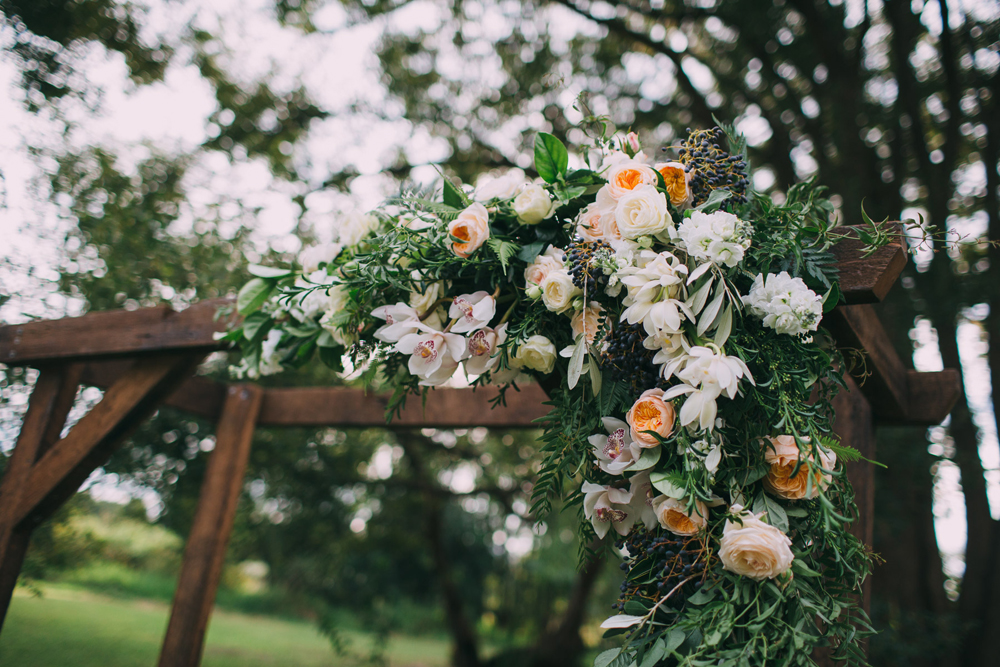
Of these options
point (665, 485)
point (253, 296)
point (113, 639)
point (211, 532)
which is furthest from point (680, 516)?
point (113, 639)

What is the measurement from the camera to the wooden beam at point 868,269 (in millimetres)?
1009

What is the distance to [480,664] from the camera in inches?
197

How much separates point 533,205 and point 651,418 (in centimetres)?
45

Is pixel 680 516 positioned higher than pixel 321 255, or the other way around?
pixel 321 255

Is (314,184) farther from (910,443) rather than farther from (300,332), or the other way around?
(910,443)

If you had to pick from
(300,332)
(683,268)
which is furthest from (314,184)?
(683,268)

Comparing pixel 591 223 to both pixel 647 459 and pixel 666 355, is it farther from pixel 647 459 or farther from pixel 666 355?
pixel 647 459

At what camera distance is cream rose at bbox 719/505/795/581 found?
0.80m

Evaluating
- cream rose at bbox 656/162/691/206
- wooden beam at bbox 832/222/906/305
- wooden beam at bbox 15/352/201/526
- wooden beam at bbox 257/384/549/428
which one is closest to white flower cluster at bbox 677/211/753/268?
cream rose at bbox 656/162/691/206

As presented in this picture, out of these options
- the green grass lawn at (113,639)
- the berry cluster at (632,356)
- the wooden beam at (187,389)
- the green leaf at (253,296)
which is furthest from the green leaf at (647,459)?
the green grass lawn at (113,639)

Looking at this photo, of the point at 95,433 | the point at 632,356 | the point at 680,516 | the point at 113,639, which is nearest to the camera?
the point at 680,516

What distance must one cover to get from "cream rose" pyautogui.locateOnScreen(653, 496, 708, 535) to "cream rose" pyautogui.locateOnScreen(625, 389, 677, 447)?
0.30 ft

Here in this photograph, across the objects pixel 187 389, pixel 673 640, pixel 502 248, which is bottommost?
pixel 673 640

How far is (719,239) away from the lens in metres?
0.92
